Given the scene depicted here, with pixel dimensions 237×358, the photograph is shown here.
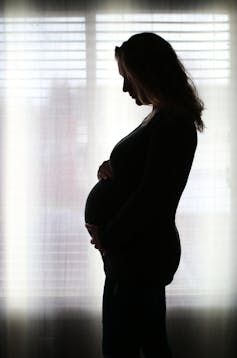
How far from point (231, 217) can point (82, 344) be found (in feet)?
2.69

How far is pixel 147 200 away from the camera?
1045 millimetres

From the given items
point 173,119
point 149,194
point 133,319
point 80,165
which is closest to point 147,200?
point 149,194

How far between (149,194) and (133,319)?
32 centimetres

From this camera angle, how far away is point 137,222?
42.0 inches

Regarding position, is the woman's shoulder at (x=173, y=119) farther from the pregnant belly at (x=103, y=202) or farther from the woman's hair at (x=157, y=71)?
the pregnant belly at (x=103, y=202)

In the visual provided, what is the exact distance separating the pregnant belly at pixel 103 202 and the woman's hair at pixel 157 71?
245mm

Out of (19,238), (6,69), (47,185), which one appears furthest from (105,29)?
(19,238)

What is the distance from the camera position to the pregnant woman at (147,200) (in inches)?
41.3

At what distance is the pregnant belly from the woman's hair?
0.24 meters

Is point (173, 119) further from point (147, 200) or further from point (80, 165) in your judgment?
point (80, 165)

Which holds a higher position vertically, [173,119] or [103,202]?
[173,119]

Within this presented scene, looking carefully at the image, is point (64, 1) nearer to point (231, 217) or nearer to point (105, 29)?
point (105, 29)

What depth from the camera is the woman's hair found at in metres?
1.13

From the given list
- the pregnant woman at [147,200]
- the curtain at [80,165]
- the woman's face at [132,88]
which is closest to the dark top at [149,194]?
the pregnant woman at [147,200]
